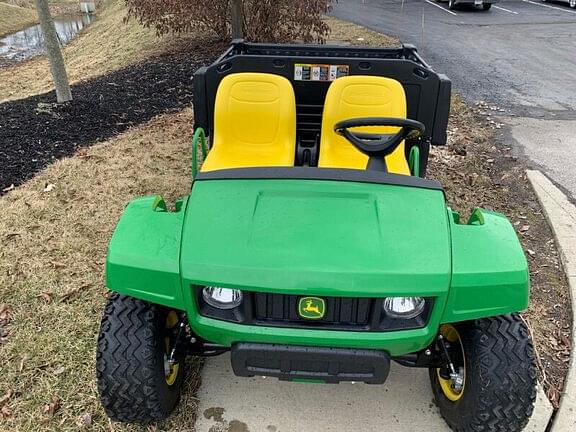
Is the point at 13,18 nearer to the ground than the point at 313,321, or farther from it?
nearer to the ground

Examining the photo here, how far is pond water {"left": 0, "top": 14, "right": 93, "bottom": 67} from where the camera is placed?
45.8 ft

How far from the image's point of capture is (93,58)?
1143 cm

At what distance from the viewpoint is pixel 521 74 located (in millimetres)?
8195

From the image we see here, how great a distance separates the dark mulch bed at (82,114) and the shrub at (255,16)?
1.33m

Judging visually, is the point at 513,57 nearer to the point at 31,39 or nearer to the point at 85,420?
the point at 85,420

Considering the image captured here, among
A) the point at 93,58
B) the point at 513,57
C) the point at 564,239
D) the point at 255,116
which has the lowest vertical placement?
the point at 93,58

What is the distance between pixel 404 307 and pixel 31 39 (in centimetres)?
1813

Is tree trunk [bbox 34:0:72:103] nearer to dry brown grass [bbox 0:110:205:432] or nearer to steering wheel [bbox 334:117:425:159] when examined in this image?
dry brown grass [bbox 0:110:205:432]

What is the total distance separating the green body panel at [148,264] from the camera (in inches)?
69.9

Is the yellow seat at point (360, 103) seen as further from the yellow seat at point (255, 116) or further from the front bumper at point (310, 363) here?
the front bumper at point (310, 363)

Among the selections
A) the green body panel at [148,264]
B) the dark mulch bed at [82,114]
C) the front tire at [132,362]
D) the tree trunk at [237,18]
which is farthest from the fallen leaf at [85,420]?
the tree trunk at [237,18]

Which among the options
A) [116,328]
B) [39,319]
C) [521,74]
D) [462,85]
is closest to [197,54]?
[462,85]

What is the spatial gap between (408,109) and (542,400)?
1.98 meters

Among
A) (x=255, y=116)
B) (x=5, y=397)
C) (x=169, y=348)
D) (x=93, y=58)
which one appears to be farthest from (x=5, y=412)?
(x=93, y=58)
